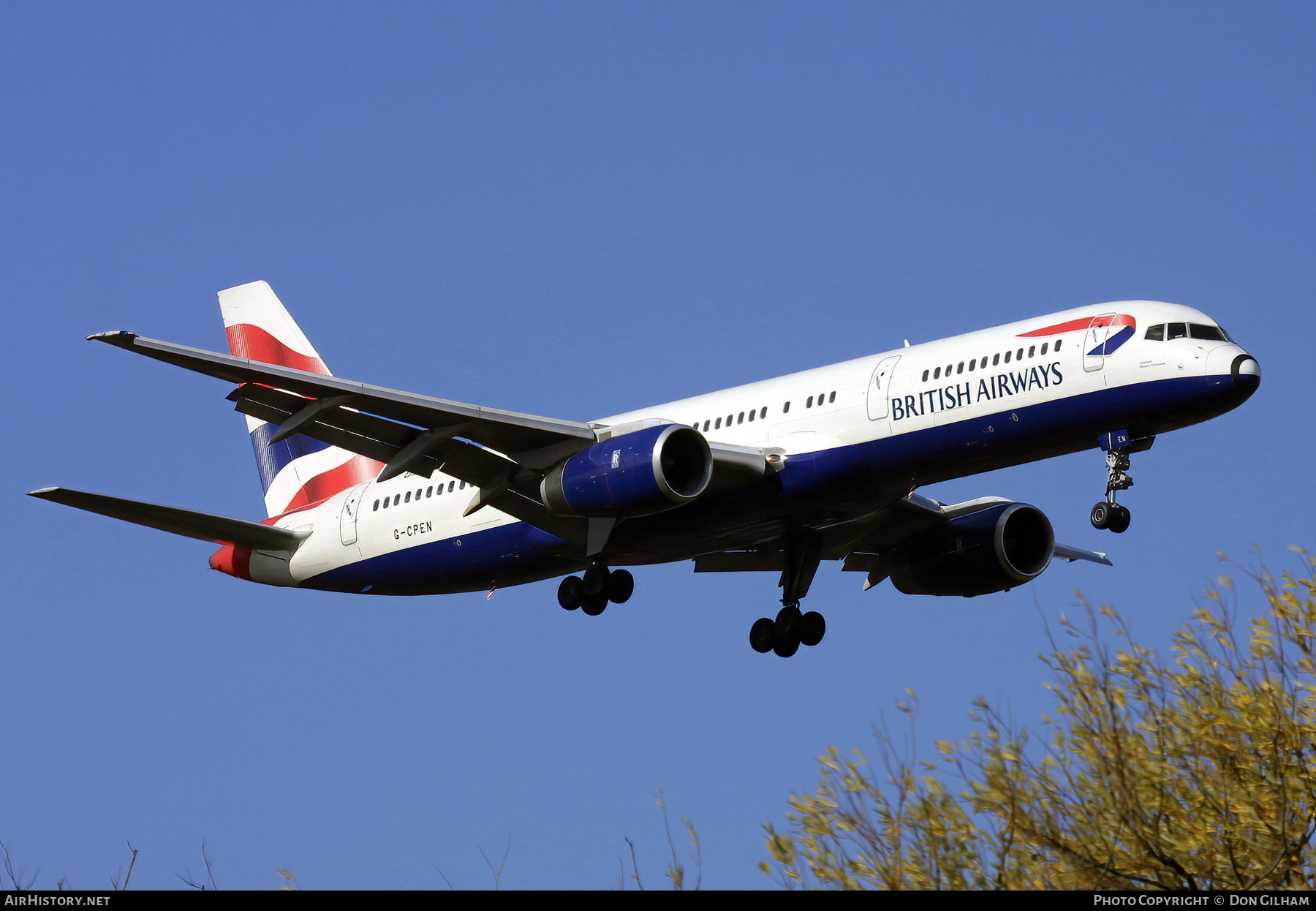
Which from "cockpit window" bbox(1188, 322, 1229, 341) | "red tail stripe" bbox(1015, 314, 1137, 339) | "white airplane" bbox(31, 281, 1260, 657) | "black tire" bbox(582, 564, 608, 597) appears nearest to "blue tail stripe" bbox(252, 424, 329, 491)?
"white airplane" bbox(31, 281, 1260, 657)

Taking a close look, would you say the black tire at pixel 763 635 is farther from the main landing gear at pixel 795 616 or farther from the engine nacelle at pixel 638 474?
the engine nacelle at pixel 638 474

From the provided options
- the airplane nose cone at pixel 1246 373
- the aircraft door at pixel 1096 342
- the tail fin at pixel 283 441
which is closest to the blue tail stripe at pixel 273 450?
the tail fin at pixel 283 441

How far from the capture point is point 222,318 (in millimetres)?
42031

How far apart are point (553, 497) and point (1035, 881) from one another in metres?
14.1

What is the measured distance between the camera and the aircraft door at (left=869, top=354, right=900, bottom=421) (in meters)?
28.2

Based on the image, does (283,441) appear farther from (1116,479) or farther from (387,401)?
(1116,479)

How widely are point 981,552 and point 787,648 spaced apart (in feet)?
14.9

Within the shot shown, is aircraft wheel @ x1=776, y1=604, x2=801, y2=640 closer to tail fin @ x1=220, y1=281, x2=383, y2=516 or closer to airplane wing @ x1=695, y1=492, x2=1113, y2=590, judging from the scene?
airplane wing @ x1=695, y1=492, x2=1113, y2=590

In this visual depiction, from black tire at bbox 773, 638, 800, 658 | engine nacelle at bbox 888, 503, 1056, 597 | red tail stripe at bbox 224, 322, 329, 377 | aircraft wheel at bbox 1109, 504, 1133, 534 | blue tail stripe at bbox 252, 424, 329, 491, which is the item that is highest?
red tail stripe at bbox 224, 322, 329, 377

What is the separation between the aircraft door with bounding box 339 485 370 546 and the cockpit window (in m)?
18.0

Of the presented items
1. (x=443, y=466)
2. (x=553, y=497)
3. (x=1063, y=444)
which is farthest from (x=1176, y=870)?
(x=443, y=466)

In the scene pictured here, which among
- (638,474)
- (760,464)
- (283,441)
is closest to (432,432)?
(638,474)
